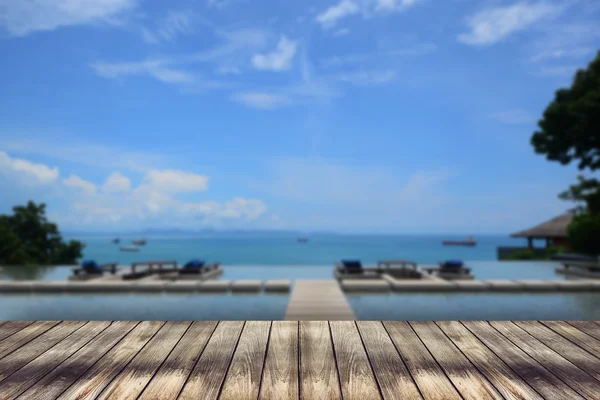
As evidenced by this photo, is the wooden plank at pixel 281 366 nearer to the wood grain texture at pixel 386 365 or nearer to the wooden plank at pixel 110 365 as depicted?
the wood grain texture at pixel 386 365

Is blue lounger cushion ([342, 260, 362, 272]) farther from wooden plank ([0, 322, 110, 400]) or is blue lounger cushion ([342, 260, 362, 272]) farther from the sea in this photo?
wooden plank ([0, 322, 110, 400])

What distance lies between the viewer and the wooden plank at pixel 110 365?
206 centimetres

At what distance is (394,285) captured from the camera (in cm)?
988

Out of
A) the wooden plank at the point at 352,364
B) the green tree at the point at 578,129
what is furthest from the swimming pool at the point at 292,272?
the wooden plank at the point at 352,364

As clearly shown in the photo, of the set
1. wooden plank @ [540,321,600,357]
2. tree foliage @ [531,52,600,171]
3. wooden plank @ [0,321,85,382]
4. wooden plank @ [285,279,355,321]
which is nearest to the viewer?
wooden plank @ [0,321,85,382]

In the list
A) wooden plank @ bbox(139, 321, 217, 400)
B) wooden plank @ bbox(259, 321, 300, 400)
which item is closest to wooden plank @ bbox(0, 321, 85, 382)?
wooden plank @ bbox(139, 321, 217, 400)

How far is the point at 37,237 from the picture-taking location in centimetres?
2361

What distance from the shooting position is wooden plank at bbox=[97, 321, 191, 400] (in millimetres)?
2062

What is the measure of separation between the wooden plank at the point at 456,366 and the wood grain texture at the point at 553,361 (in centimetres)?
43

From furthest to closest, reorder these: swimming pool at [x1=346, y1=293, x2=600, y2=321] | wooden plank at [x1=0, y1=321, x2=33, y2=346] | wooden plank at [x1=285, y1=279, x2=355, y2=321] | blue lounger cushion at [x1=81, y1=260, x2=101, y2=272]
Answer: blue lounger cushion at [x1=81, y1=260, x2=101, y2=272] → swimming pool at [x1=346, y1=293, x2=600, y2=321] → wooden plank at [x1=285, y1=279, x2=355, y2=321] → wooden plank at [x1=0, y1=321, x2=33, y2=346]

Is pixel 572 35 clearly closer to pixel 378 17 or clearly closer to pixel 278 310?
pixel 378 17

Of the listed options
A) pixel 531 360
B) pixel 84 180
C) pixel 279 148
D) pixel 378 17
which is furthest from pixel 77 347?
pixel 84 180

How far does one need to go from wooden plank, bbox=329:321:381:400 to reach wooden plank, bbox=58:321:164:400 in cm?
Result: 121

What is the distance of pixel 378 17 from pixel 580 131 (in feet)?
40.7
